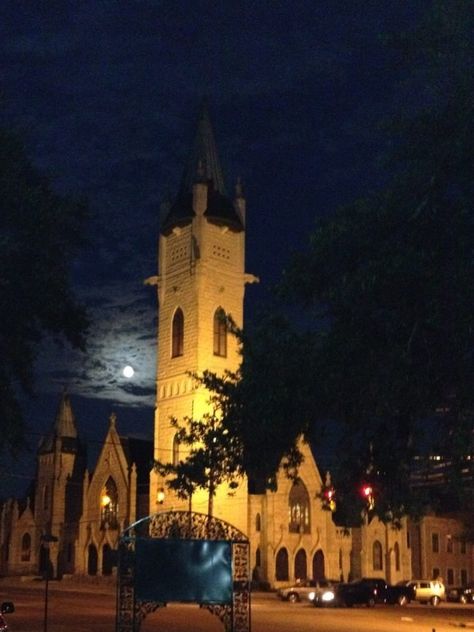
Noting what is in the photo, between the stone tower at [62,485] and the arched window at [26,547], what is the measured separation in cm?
186

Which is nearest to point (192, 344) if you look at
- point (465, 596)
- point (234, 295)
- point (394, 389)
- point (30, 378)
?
point (234, 295)

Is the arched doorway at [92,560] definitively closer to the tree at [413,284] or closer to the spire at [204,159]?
the spire at [204,159]

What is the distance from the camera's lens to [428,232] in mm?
15648

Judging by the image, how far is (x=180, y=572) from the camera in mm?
18969

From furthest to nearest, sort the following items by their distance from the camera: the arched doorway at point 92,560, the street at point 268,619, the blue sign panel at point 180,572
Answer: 1. the arched doorway at point 92,560
2. the street at point 268,619
3. the blue sign panel at point 180,572

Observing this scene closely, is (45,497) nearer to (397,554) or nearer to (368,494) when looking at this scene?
(397,554)

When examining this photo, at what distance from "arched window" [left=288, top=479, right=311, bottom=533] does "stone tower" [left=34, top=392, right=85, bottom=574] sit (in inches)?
794

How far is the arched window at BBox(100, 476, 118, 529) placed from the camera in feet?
253

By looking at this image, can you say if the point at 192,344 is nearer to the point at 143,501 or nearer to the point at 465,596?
the point at 143,501

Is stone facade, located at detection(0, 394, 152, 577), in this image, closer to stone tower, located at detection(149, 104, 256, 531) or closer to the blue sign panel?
stone tower, located at detection(149, 104, 256, 531)

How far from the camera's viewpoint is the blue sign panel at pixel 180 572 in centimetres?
1891

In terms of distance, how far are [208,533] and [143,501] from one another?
5736 cm

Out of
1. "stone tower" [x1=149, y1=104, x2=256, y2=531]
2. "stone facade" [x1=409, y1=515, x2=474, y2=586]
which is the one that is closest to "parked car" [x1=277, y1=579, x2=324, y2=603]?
"stone tower" [x1=149, y1=104, x2=256, y2=531]

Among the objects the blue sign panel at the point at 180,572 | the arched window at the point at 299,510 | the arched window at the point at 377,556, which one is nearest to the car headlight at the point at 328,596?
the arched window at the point at 299,510
